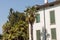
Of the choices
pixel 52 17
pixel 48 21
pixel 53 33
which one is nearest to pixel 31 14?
pixel 48 21

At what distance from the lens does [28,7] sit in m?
36.9

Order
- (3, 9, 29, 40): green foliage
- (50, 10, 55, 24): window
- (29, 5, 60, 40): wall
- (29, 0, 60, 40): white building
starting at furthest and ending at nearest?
(3, 9, 29, 40): green foliage, (50, 10, 55, 24): window, (29, 0, 60, 40): white building, (29, 5, 60, 40): wall

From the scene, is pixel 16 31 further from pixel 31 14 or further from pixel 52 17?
pixel 52 17

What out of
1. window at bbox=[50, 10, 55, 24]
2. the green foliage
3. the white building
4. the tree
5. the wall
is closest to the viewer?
the wall

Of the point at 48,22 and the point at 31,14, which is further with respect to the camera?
the point at 31,14

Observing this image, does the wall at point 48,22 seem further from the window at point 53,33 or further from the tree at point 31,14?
the tree at point 31,14

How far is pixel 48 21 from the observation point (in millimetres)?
34656

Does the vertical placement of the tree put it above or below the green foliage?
above

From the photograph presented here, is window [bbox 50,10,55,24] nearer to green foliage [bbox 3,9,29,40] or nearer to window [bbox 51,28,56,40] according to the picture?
window [bbox 51,28,56,40]

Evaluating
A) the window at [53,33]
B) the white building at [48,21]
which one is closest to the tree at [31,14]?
the white building at [48,21]

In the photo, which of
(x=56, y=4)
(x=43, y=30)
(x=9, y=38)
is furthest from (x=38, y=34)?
(x=9, y=38)

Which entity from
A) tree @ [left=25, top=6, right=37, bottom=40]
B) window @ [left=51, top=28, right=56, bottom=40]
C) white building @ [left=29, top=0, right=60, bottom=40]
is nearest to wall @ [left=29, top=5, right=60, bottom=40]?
white building @ [left=29, top=0, right=60, bottom=40]

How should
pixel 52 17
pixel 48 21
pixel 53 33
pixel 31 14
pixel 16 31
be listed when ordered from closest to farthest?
pixel 53 33
pixel 52 17
pixel 48 21
pixel 31 14
pixel 16 31

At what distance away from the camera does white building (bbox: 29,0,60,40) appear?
109 ft
